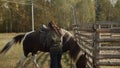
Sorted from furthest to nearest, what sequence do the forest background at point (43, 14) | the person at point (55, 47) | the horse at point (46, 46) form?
the forest background at point (43, 14), the horse at point (46, 46), the person at point (55, 47)

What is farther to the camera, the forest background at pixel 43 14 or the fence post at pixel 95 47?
the forest background at pixel 43 14

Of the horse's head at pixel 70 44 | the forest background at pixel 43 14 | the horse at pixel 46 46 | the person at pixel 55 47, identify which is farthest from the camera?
the forest background at pixel 43 14

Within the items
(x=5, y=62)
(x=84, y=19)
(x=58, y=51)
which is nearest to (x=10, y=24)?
(x=84, y=19)

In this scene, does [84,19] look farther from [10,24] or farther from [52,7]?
[10,24]

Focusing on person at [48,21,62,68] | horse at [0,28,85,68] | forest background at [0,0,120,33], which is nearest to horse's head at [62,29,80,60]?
horse at [0,28,85,68]

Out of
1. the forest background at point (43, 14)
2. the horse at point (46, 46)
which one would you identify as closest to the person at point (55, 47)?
the horse at point (46, 46)

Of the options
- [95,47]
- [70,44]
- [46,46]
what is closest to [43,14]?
[46,46]

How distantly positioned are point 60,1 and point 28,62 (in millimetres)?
43607

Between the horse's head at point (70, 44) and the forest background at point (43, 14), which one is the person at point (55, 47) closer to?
the horse's head at point (70, 44)

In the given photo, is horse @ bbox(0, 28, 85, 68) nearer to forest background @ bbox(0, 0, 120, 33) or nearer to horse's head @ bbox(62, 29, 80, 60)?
horse's head @ bbox(62, 29, 80, 60)

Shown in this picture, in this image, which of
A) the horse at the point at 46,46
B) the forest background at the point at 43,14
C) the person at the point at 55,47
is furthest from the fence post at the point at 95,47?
A: the forest background at the point at 43,14

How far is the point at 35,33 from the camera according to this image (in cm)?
926

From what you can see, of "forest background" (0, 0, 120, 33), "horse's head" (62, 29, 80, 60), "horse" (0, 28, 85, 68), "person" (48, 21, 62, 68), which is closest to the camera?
"person" (48, 21, 62, 68)

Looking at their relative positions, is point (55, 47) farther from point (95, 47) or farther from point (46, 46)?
point (95, 47)
